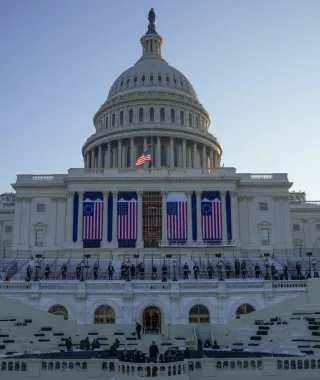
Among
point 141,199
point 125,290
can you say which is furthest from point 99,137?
point 125,290

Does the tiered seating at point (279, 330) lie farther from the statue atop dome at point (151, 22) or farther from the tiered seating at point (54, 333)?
the statue atop dome at point (151, 22)

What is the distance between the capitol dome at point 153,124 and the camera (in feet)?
346

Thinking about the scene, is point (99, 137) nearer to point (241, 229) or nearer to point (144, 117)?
point (144, 117)

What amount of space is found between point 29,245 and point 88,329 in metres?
41.8

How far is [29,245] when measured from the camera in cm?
8488

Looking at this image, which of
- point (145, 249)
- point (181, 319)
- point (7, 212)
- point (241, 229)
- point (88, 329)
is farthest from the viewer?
point (7, 212)

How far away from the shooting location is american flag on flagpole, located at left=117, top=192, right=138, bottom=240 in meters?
81.4

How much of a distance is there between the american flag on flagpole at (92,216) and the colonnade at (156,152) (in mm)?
20092

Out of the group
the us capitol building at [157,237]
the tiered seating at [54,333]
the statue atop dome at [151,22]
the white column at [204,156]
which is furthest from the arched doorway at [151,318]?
the statue atop dome at [151,22]

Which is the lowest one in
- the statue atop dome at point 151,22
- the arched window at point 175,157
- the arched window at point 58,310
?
the arched window at point 58,310

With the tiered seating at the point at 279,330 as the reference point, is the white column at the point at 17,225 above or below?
above

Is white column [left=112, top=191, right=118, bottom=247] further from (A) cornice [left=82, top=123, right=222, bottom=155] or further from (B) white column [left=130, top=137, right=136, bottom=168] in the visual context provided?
(A) cornice [left=82, top=123, right=222, bottom=155]

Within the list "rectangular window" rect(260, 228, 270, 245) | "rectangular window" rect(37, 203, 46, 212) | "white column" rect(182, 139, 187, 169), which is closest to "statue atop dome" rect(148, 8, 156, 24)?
"white column" rect(182, 139, 187, 169)

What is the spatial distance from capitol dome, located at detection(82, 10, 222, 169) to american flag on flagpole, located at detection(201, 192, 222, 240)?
19.7 meters
